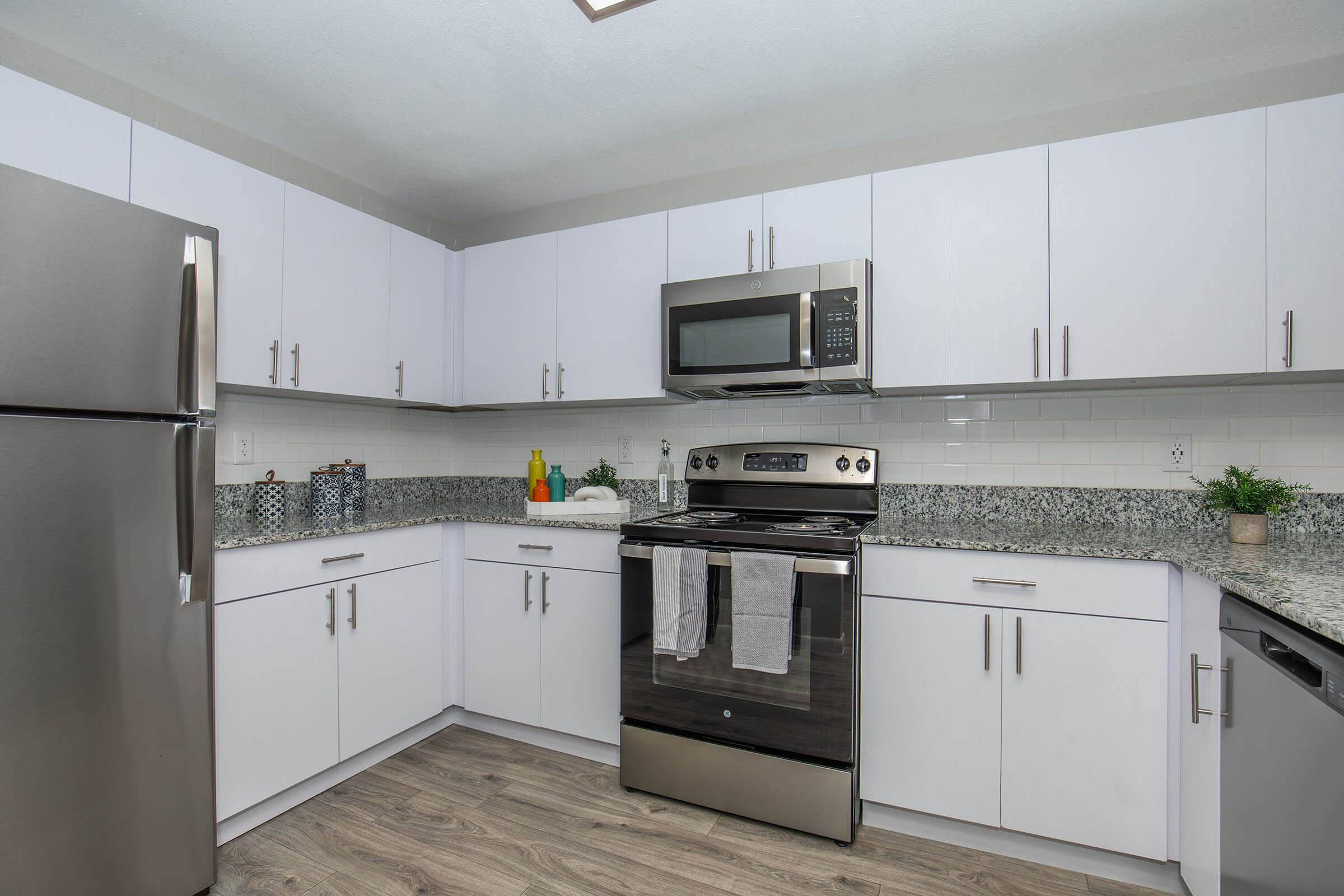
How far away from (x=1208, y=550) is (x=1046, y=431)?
2.20 feet

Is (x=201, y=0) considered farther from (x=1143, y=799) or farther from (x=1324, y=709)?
(x=1143, y=799)

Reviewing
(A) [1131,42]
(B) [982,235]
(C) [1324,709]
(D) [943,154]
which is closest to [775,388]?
(B) [982,235]

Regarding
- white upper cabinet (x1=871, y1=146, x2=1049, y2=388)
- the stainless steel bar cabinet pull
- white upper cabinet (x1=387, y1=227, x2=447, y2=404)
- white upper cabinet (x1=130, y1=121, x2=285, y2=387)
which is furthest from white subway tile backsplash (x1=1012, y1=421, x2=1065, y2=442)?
white upper cabinet (x1=130, y1=121, x2=285, y2=387)

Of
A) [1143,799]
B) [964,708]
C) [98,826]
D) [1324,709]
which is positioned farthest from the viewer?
[964,708]

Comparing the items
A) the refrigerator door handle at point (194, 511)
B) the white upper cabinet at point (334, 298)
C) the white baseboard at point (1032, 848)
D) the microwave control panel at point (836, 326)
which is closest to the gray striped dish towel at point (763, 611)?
the white baseboard at point (1032, 848)

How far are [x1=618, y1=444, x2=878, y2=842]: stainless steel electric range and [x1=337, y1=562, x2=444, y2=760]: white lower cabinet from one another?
870 mm

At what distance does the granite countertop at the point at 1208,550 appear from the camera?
114 centimetres

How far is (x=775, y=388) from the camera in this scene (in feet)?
7.86

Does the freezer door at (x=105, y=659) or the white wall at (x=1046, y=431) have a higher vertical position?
the white wall at (x=1046, y=431)

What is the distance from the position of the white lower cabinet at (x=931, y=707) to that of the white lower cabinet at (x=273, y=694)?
1.70m

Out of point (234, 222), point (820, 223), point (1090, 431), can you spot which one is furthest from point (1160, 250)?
point (234, 222)

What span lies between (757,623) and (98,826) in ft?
5.31

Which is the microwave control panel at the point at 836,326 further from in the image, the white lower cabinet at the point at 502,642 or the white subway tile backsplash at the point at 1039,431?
the white lower cabinet at the point at 502,642

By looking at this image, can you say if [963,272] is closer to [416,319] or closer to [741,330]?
[741,330]
